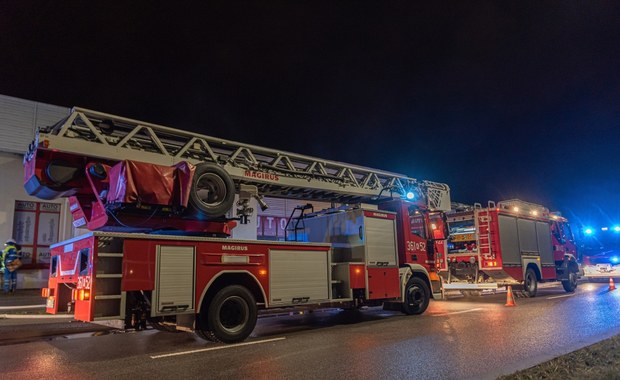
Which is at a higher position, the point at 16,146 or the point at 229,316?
the point at 16,146

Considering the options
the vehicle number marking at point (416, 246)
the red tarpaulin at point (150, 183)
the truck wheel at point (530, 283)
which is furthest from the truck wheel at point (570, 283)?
the red tarpaulin at point (150, 183)

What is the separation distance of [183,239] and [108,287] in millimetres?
1288

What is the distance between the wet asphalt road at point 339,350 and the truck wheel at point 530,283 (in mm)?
5199

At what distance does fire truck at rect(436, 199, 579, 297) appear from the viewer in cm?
1529

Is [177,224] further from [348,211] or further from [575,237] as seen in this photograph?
[575,237]

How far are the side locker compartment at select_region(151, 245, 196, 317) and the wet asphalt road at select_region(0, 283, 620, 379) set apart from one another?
685 millimetres

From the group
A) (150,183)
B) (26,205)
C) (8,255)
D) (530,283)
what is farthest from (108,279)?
(26,205)

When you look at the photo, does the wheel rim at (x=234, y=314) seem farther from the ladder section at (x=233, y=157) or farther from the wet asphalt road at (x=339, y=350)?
the ladder section at (x=233, y=157)

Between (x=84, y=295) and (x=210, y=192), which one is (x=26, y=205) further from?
(x=84, y=295)

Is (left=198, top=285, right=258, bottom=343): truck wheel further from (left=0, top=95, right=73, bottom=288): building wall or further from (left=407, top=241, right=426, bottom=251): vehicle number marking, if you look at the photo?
(left=0, top=95, right=73, bottom=288): building wall

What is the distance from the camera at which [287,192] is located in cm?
1028

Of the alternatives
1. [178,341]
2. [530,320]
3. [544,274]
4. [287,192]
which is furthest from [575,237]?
[178,341]

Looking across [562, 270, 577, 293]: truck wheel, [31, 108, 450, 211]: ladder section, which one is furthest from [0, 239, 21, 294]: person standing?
[562, 270, 577, 293]: truck wheel

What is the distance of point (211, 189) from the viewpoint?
323 inches
